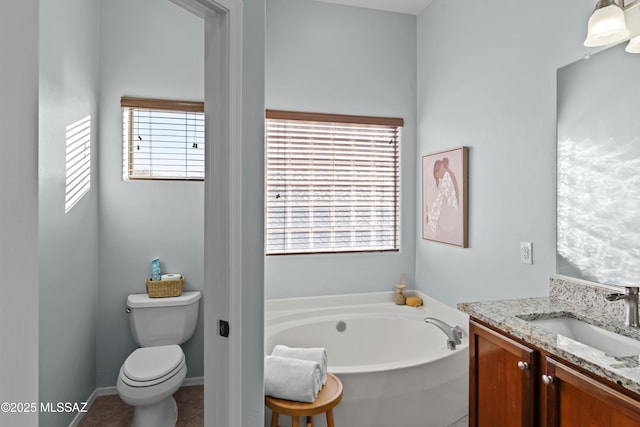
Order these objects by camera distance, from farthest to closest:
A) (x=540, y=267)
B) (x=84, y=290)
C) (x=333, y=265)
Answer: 1. (x=333, y=265)
2. (x=84, y=290)
3. (x=540, y=267)

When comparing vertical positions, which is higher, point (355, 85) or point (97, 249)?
point (355, 85)

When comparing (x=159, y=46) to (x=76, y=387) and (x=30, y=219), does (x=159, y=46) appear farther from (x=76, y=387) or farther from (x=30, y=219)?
(x=30, y=219)

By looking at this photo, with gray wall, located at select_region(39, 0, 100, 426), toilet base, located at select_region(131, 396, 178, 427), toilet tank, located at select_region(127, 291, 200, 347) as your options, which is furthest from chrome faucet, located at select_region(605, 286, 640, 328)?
gray wall, located at select_region(39, 0, 100, 426)

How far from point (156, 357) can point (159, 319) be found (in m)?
0.36

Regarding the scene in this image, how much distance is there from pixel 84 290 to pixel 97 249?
13.0 inches

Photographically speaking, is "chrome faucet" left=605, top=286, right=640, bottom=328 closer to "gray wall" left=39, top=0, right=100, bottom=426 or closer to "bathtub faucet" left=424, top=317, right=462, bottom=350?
"bathtub faucet" left=424, top=317, right=462, bottom=350

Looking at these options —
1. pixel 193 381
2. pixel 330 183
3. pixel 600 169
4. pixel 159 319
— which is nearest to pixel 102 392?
pixel 193 381

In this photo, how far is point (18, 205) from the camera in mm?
535

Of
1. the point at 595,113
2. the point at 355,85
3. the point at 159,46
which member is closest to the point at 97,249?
the point at 159,46

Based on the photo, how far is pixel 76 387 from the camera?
227cm

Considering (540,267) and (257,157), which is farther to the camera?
(540,267)

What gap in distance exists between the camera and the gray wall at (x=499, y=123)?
1868 millimetres

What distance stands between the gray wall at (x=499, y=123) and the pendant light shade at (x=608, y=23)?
0.29 meters

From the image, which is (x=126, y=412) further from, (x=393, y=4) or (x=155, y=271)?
(x=393, y=4)
